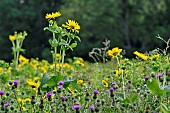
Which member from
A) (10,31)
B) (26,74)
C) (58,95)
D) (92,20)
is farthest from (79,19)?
(58,95)

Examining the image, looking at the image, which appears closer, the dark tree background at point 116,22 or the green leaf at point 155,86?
the green leaf at point 155,86

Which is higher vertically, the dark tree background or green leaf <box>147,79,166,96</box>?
the dark tree background

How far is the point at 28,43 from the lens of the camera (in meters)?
23.0

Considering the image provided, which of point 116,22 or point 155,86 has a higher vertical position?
point 116,22

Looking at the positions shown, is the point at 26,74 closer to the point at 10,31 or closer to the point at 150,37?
the point at 150,37

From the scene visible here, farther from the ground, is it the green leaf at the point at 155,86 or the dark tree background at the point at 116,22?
the dark tree background at the point at 116,22

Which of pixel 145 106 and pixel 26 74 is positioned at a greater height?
pixel 26 74

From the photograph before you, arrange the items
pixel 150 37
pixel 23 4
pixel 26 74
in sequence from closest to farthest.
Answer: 1. pixel 26 74
2. pixel 150 37
3. pixel 23 4

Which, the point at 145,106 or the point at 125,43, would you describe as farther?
the point at 125,43

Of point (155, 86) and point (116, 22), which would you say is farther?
point (116, 22)

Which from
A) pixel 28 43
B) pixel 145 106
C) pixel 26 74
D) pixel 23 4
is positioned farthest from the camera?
pixel 23 4

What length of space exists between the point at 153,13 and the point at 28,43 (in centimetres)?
598

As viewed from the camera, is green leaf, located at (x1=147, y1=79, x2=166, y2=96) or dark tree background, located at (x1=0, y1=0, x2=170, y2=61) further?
dark tree background, located at (x1=0, y1=0, x2=170, y2=61)

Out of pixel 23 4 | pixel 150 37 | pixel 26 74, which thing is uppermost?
pixel 23 4
